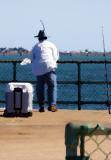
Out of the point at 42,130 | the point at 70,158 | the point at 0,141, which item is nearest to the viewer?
the point at 70,158

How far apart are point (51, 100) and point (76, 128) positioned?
941 cm

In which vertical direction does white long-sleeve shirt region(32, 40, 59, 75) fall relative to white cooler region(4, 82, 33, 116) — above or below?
above

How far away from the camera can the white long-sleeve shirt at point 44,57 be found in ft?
42.3

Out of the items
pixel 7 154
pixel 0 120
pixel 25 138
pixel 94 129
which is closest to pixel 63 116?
pixel 0 120

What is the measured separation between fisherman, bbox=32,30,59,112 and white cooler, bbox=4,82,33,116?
57cm

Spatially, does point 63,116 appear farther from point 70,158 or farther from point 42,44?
point 70,158

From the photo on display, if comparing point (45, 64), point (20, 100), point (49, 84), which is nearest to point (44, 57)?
point (45, 64)

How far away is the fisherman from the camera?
1290cm

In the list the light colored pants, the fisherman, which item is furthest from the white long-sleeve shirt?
the light colored pants

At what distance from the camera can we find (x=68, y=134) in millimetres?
3627

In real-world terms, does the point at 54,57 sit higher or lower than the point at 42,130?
higher

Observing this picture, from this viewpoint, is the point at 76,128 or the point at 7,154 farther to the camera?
the point at 7,154

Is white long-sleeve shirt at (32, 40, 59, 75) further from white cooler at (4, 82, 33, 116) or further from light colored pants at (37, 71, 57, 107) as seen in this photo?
white cooler at (4, 82, 33, 116)

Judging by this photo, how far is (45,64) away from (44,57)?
16cm
